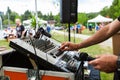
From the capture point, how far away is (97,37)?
1.67 meters

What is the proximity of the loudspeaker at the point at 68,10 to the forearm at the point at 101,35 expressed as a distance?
2569 millimetres

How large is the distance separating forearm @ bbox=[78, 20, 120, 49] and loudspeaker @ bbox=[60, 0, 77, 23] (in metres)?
2.57

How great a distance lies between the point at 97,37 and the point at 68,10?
2717mm

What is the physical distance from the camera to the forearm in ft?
5.39

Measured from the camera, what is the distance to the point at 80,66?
127 cm

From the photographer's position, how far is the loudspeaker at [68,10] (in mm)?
4285

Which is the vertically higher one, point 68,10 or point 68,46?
point 68,10

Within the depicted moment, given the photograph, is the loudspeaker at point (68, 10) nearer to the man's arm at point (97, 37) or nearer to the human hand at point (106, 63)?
the man's arm at point (97, 37)

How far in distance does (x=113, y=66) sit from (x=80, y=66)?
12.0 inches

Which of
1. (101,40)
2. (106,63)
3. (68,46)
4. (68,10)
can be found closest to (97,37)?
(101,40)

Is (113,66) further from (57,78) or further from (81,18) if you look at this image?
(81,18)

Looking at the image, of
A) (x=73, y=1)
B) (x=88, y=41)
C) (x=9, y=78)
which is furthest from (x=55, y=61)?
(x=73, y=1)

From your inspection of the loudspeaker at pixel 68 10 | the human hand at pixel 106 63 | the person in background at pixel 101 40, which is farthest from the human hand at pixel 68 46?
the loudspeaker at pixel 68 10

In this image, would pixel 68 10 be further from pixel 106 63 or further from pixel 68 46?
pixel 106 63
